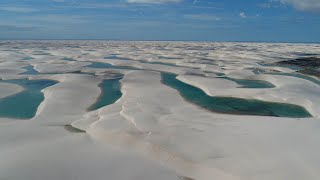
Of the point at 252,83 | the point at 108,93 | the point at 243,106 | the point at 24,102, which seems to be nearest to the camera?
the point at 243,106

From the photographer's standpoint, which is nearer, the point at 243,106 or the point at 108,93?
the point at 243,106

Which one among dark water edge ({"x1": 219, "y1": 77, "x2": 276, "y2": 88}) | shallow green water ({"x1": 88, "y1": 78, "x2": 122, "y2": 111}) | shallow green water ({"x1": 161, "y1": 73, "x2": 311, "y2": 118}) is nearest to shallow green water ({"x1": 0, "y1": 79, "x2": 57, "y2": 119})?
shallow green water ({"x1": 88, "y1": 78, "x2": 122, "y2": 111})

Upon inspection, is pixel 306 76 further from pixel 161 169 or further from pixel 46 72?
pixel 161 169

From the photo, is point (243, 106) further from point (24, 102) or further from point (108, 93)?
point (24, 102)

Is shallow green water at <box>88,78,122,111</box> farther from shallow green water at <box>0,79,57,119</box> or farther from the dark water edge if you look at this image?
the dark water edge

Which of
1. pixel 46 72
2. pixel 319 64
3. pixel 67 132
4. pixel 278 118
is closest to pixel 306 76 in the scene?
pixel 319 64

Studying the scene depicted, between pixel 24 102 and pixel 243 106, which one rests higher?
pixel 243 106

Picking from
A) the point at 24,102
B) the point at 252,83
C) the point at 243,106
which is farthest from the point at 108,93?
the point at 252,83
